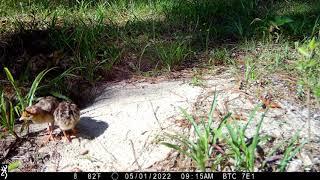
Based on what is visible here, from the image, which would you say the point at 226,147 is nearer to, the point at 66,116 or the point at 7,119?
the point at 66,116

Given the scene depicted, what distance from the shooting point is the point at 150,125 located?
3.38 meters

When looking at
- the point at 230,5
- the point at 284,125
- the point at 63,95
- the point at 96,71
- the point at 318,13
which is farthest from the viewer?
the point at 230,5

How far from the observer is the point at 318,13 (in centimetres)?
557

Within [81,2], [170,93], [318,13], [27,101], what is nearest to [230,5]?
[318,13]

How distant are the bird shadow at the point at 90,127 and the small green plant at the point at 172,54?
3.79 feet

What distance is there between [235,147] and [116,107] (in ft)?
4.10

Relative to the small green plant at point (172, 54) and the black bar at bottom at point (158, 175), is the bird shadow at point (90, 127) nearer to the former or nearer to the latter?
the black bar at bottom at point (158, 175)

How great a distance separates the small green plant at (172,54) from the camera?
4.46 meters

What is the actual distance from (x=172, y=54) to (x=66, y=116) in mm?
1643

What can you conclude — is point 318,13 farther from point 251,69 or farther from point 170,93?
point 170,93

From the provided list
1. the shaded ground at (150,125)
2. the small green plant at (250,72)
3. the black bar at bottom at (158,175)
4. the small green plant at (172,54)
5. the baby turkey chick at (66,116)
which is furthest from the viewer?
the small green plant at (172,54)

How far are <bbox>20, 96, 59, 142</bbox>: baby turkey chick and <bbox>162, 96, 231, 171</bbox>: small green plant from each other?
37.9 inches

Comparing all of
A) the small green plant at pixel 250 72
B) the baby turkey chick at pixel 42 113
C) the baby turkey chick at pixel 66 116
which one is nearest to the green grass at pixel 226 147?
the baby turkey chick at pixel 66 116

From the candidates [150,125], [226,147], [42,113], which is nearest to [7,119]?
[42,113]
